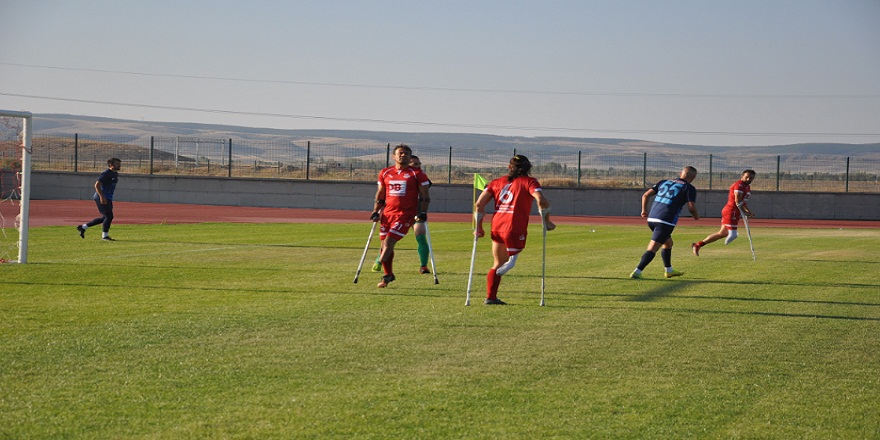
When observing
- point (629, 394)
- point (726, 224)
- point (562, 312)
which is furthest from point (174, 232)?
point (629, 394)

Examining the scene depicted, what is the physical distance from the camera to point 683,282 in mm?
13781

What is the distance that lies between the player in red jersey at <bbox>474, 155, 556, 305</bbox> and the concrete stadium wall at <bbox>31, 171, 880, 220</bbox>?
31.7 m

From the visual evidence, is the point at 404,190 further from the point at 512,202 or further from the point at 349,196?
the point at 349,196

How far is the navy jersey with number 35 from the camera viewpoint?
14.5 meters

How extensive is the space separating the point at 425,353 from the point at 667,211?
7.77 metres

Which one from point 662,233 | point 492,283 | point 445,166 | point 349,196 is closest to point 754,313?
point 492,283

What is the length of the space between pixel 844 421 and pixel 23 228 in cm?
1260

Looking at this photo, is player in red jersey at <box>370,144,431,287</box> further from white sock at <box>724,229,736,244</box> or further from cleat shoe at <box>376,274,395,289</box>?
white sock at <box>724,229,736,244</box>

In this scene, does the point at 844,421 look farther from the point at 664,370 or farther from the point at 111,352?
the point at 111,352

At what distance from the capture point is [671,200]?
14.6 meters

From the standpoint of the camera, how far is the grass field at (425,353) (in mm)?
5641

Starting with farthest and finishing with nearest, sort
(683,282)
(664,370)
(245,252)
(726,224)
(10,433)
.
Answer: (726,224) < (245,252) < (683,282) < (664,370) < (10,433)

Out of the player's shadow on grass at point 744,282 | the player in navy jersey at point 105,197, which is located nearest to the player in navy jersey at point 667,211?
the player's shadow on grass at point 744,282

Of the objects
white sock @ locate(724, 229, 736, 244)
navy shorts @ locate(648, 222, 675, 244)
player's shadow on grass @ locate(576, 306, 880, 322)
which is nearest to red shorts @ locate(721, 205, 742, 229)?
white sock @ locate(724, 229, 736, 244)
